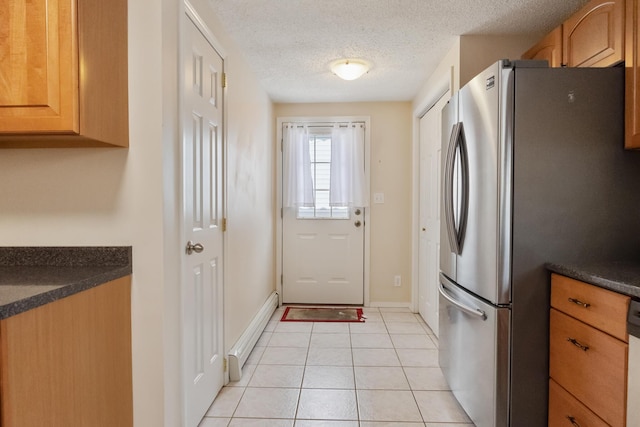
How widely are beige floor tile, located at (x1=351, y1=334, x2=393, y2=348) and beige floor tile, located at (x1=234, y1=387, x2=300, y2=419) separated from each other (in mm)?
837

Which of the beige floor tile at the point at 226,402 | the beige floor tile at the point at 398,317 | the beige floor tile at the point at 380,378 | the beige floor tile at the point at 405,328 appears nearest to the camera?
the beige floor tile at the point at 226,402

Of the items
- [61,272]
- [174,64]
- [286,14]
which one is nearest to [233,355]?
[61,272]

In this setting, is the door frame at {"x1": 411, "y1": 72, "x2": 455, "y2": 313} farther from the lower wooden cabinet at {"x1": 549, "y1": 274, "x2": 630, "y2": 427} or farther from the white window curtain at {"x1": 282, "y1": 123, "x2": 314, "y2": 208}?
the lower wooden cabinet at {"x1": 549, "y1": 274, "x2": 630, "y2": 427}

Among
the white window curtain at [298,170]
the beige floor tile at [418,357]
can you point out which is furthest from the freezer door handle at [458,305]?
the white window curtain at [298,170]

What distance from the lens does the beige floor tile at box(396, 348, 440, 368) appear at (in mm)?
2408

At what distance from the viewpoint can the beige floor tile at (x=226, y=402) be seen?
1.83 m

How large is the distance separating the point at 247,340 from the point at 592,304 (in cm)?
208

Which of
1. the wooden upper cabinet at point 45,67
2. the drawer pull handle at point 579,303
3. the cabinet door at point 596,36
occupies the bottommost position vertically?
the drawer pull handle at point 579,303

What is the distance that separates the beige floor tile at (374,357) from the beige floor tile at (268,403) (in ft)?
1.96

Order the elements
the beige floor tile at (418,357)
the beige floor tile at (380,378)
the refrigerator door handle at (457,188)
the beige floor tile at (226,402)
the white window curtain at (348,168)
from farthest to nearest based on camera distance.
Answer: the white window curtain at (348,168) → the beige floor tile at (418,357) → the beige floor tile at (380,378) → the beige floor tile at (226,402) → the refrigerator door handle at (457,188)

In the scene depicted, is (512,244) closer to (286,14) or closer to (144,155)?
(144,155)

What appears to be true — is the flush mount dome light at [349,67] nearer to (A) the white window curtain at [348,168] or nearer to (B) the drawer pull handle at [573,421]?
(A) the white window curtain at [348,168]

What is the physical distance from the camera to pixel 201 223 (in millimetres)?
1752

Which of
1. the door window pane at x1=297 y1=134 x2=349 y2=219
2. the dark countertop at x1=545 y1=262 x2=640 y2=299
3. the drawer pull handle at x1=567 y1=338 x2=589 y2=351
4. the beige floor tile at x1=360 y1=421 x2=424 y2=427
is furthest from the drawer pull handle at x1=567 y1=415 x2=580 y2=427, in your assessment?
the door window pane at x1=297 y1=134 x2=349 y2=219
